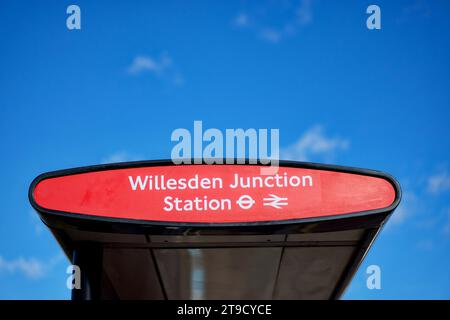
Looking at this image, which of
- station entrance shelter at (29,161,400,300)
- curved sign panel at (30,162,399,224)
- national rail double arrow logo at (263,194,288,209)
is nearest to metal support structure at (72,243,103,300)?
station entrance shelter at (29,161,400,300)

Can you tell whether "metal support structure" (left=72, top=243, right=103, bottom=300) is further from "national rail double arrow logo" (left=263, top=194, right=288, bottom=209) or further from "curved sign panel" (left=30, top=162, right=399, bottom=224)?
"national rail double arrow logo" (left=263, top=194, right=288, bottom=209)

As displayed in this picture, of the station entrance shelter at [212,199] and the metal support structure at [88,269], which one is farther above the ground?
the station entrance shelter at [212,199]

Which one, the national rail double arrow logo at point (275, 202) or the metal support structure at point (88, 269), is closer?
the national rail double arrow logo at point (275, 202)

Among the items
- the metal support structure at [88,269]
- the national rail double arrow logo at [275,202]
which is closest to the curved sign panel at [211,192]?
the national rail double arrow logo at [275,202]

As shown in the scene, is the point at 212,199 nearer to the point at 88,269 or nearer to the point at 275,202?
the point at 275,202

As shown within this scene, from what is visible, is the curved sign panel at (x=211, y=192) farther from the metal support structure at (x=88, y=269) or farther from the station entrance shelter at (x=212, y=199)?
the metal support structure at (x=88, y=269)

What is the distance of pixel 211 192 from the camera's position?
541cm

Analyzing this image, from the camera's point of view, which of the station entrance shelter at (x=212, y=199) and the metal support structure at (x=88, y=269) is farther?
the metal support structure at (x=88, y=269)

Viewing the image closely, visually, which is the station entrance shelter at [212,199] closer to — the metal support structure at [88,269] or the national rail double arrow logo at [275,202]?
the national rail double arrow logo at [275,202]

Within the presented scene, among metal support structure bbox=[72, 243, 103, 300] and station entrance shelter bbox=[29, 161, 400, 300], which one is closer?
station entrance shelter bbox=[29, 161, 400, 300]

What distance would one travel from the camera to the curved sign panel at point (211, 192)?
17.5ft

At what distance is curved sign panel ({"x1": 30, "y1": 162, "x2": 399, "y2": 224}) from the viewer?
533 cm

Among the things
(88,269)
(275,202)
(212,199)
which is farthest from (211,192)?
(88,269)
